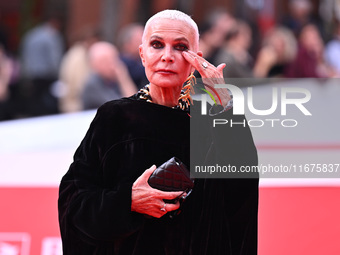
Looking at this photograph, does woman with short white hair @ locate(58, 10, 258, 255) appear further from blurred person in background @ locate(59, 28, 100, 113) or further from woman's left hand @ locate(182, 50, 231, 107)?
blurred person in background @ locate(59, 28, 100, 113)

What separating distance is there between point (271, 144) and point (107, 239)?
8.05 feet

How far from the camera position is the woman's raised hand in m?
2.82

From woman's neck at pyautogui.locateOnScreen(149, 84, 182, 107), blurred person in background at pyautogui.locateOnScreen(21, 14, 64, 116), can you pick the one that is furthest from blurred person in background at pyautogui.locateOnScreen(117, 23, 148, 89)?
woman's neck at pyautogui.locateOnScreen(149, 84, 182, 107)

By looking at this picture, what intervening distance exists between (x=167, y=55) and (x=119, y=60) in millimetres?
6175

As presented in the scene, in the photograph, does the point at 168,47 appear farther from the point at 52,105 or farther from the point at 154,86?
the point at 52,105

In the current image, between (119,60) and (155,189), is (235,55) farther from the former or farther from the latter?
(155,189)

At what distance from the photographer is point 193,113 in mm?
3025

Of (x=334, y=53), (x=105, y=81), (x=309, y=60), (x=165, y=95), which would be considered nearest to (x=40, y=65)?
(x=105, y=81)

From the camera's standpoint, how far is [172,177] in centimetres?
282

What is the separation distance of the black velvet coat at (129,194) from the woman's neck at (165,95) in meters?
0.06

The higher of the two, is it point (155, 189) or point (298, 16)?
point (298, 16)

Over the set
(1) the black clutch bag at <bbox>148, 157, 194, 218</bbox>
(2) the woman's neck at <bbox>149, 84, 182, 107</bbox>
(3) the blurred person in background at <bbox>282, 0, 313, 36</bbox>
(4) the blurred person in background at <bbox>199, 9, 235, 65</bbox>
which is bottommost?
(1) the black clutch bag at <bbox>148, 157, 194, 218</bbox>

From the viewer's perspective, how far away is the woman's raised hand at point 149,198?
2.82m

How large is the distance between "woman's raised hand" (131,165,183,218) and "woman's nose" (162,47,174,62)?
1.41ft
